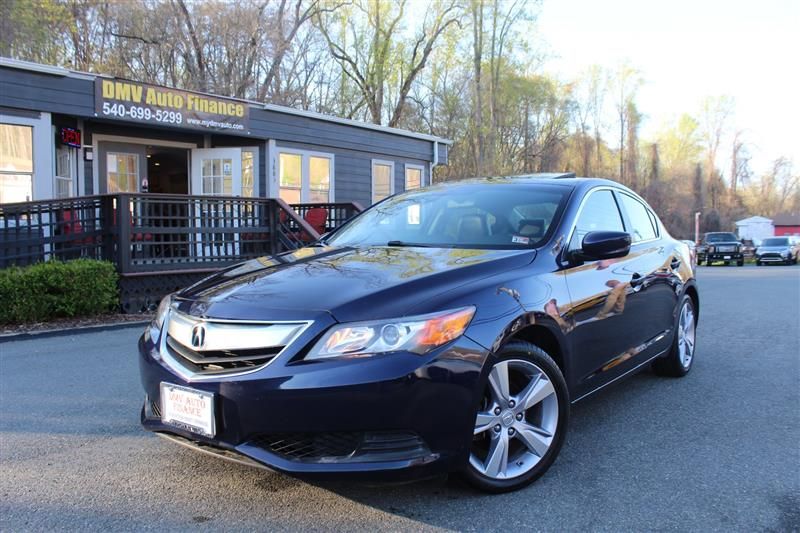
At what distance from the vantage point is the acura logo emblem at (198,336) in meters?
2.69

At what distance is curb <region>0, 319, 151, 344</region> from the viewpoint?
22.3 ft

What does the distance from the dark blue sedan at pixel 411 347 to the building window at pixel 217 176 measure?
32.7ft

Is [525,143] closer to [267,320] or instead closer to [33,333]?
[33,333]

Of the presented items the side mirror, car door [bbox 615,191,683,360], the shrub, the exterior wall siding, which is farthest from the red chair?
the side mirror

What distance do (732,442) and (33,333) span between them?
23.1 feet

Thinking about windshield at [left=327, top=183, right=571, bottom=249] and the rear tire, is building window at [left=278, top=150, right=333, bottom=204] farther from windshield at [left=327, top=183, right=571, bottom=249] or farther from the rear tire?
the rear tire

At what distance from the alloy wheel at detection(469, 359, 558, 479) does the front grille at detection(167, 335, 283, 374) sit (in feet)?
3.18

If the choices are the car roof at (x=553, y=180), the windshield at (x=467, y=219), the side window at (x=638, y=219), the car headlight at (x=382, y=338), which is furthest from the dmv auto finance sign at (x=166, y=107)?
the car headlight at (x=382, y=338)

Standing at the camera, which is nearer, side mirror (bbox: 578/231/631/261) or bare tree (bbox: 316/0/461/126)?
side mirror (bbox: 578/231/631/261)

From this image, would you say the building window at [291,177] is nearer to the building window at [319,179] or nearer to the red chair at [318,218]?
the building window at [319,179]

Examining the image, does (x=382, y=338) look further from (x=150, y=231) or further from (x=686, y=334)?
(x=150, y=231)

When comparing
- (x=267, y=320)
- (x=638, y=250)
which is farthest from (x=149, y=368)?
(x=638, y=250)

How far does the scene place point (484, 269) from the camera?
3.03 m

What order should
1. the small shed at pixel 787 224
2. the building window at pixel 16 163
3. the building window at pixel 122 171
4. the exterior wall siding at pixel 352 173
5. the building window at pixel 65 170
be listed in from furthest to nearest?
the small shed at pixel 787 224 → the exterior wall siding at pixel 352 173 → the building window at pixel 122 171 → the building window at pixel 65 170 → the building window at pixel 16 163
